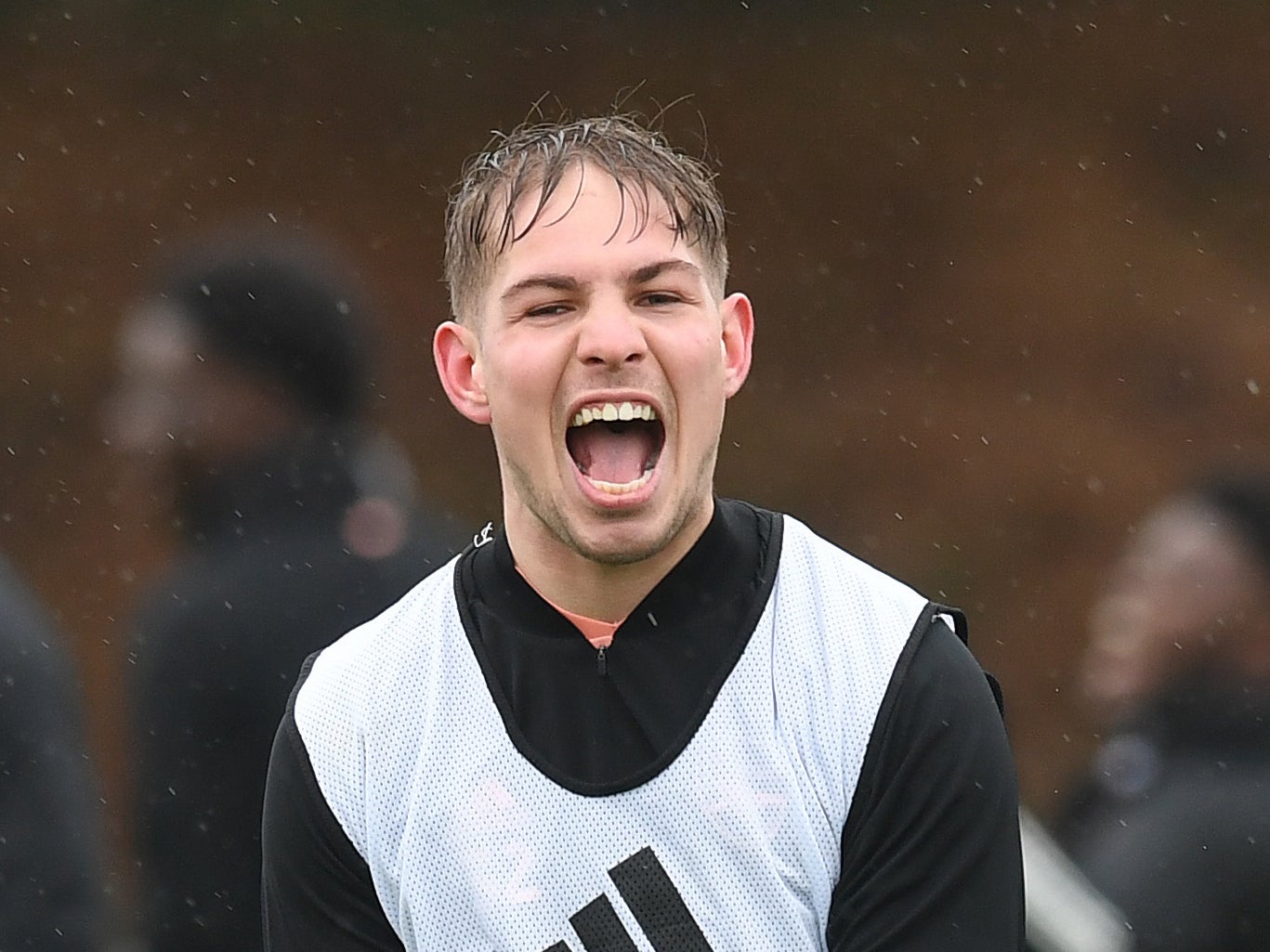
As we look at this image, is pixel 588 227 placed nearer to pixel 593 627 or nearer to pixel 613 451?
pixel 613 451

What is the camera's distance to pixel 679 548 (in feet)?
8.10

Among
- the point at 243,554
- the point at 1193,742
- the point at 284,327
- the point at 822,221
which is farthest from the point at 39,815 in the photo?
the point at 822,221

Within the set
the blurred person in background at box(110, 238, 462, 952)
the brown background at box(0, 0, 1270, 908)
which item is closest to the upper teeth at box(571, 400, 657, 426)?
the blurred person in background at box(110, 238, 462, 952)

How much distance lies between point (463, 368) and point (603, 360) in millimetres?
252

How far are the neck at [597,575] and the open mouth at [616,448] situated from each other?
83 mm

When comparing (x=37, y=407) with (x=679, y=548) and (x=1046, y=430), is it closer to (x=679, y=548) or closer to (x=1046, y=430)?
(x=1046, y=430)

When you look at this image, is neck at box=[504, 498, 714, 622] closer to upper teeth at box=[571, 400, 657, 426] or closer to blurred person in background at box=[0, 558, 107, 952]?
upper teeth at box=[571, 400, 657, 426]

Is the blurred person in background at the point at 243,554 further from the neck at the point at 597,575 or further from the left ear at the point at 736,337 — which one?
the left ear at the point at 736,337

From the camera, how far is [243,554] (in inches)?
130

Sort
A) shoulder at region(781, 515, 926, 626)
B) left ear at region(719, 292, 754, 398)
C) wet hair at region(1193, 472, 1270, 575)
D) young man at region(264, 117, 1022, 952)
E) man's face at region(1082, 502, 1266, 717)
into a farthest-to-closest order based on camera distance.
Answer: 1. wet hair at region(1193, 472, 1270, 575)
2. man's face at region(1082, 502, 1266, 717)
3. left ear at region(719, 292, 754, 398)
4. shoulder at region(781, 515, 926, 626)
5. young man at region(264, 117, 1022, 952)

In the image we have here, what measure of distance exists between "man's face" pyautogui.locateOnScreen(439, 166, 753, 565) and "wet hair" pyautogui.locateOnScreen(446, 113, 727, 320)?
0.02 meters

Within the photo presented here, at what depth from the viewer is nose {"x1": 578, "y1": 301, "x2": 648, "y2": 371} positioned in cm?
235

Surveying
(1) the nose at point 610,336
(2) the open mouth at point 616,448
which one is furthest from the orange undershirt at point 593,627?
(1) the nose at point 610,336

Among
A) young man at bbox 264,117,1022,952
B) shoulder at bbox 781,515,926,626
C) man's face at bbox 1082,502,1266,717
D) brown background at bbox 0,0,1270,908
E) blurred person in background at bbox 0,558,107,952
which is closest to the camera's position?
young man at bbox 264,117,1022,952
